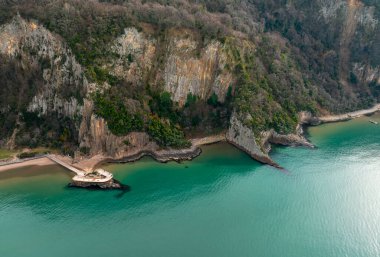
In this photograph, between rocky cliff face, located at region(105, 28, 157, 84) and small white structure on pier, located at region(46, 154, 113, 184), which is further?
rocky cliff face, located at region(105, 28, 157, 84)

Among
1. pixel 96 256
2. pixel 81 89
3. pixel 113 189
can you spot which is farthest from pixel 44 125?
pixel 96 256

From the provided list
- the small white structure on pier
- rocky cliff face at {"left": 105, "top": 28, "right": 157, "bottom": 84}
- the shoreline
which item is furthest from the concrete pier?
rocky cliff face at {"left": 105, "top": 28, "right": 157, "bottom": 84}

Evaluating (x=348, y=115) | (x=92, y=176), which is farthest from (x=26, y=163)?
→ (x=348, y=115)

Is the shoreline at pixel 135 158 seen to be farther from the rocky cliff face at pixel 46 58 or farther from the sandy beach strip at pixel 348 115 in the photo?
the sandy beach strip at pixel 348 115

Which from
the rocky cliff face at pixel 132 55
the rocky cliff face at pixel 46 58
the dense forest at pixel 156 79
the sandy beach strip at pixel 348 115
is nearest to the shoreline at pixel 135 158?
the dense forest at pixel 156 79

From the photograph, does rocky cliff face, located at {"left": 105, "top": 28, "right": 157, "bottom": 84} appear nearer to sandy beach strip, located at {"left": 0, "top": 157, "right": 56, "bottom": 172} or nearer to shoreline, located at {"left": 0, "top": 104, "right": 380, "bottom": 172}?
shoreline, located at {"left": 0, "top": 104, "right": 380, "bottom": 172}

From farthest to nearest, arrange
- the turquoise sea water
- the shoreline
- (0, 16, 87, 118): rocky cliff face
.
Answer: (0, 16, 87, 118): rocky cliff face < the shoreline < the turquoise sea water
